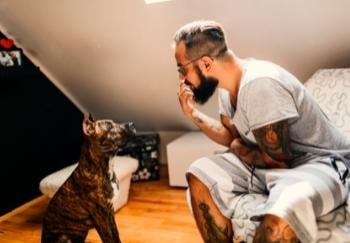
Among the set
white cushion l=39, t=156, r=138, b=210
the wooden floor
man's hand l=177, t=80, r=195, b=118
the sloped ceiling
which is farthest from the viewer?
white cushion l=39, t=156, r=138, b=210

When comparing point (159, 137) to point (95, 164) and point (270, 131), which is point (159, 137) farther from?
point (270, 131)

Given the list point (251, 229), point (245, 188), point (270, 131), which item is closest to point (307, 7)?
point (270, 131)

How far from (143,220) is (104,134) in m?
0.87

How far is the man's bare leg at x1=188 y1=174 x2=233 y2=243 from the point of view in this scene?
56.7 inches

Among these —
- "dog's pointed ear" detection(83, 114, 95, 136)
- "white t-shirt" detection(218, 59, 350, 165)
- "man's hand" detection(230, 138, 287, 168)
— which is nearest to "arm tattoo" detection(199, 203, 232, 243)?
"man's hand" detection(230, 138, 287, 168)

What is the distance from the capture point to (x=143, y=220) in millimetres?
2336

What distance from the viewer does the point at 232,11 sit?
77.2 inches

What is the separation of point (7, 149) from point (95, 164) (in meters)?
1.14

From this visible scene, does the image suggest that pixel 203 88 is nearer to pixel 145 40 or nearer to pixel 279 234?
pixel 279 234

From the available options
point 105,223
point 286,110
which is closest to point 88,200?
point 105,223

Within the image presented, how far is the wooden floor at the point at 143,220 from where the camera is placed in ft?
6.91

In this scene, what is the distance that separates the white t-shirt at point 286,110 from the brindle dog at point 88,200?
0.73m

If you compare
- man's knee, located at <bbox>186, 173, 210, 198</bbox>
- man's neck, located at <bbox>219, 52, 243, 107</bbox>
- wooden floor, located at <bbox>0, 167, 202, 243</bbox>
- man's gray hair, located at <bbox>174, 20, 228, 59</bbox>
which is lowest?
wooden floor, located at <bbox>0, 167, 202, 243</bbox>

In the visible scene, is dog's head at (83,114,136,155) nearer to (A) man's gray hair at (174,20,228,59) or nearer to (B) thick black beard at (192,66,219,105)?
(B) thick black beard at (192,66,219,105)
